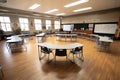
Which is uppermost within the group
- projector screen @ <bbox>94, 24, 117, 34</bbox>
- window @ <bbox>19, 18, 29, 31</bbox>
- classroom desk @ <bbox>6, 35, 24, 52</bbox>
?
window @ <bbox>19, 18, 29, 31</bbox>

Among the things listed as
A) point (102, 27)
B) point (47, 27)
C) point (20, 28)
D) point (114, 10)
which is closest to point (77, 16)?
point (102, 27)

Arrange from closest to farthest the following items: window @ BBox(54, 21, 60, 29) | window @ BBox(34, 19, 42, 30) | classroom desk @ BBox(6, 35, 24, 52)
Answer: classroom desk @ BBox(6, 35, 24, 52) → window @ BBox(34, 19, 42, 30) → window @ BBox(54, 21, 60, 29)

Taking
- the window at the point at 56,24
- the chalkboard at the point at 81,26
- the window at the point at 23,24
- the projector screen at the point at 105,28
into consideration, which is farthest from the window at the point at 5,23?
the projector screen at the point at 105,28

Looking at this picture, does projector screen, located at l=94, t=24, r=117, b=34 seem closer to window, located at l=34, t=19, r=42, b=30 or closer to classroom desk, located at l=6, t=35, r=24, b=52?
classroom desk, located at l=6, t=35, r=24, b=52

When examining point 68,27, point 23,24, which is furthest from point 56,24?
point 23,24

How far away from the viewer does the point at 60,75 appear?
2422 mm

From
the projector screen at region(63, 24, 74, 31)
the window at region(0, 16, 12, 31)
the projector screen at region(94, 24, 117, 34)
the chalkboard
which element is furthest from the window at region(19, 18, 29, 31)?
the projector screen at region(94, 24, 117, 34)

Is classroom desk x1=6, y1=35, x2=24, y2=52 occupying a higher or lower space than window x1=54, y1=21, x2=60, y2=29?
lower

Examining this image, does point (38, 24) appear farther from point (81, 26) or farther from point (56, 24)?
point (81, 26)

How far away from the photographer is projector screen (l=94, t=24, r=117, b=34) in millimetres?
8186

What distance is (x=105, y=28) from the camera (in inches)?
348

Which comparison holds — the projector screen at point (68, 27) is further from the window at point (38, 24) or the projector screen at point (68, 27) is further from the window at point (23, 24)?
the window at point (23, 24)

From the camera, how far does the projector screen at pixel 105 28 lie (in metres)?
8.19

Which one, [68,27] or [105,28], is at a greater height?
[68,27]
